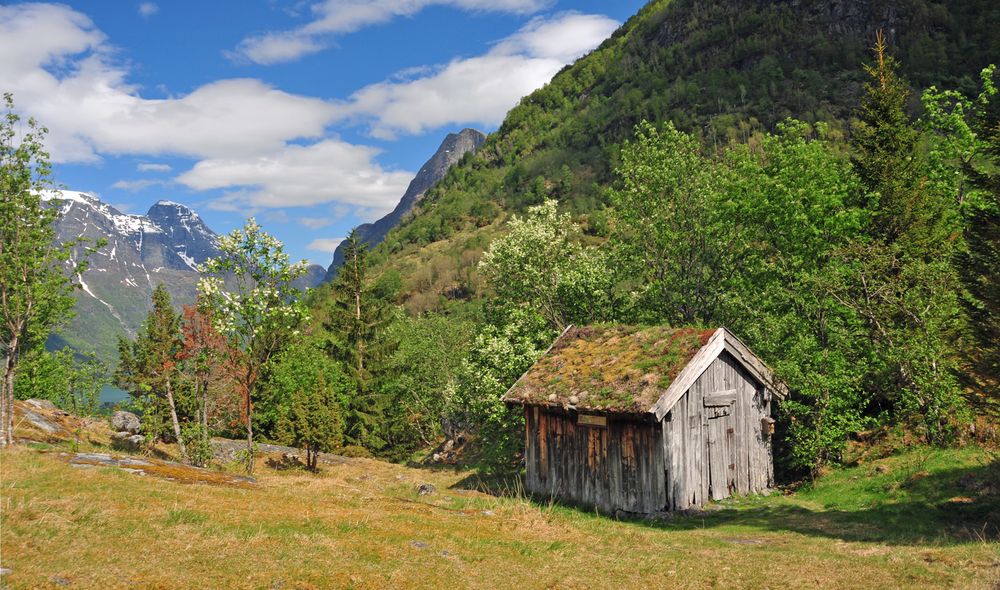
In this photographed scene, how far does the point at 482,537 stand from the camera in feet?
37.6

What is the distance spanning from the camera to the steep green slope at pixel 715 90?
383 feet

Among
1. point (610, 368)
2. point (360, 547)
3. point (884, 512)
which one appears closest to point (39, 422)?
point (360, 547)

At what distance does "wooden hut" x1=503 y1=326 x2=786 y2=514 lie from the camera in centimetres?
1819

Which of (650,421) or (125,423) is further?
(125,423)

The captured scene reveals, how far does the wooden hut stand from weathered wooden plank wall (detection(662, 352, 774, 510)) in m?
0.03

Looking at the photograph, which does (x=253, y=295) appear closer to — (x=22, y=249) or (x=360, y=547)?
(x=22, y=249)

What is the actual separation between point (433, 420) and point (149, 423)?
26.8 m

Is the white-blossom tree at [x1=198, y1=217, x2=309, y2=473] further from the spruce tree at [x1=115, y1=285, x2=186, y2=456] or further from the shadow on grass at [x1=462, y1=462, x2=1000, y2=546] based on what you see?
the spruce tree at [x1=115, y1=285, x2=186, y2=456]

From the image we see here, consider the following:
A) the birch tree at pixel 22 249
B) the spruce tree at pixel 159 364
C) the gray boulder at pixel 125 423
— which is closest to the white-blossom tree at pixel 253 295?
the birch tree at pixel 22 249

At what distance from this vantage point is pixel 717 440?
19781mm

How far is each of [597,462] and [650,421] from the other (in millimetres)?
2622

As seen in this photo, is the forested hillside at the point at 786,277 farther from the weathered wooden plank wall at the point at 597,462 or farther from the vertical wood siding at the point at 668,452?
the weathered wooden plank wall at the point at 597,462

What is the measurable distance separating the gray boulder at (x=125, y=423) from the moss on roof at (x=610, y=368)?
31.0 meters

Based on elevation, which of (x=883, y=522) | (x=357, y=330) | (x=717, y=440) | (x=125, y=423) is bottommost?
(x=125, y=423)
